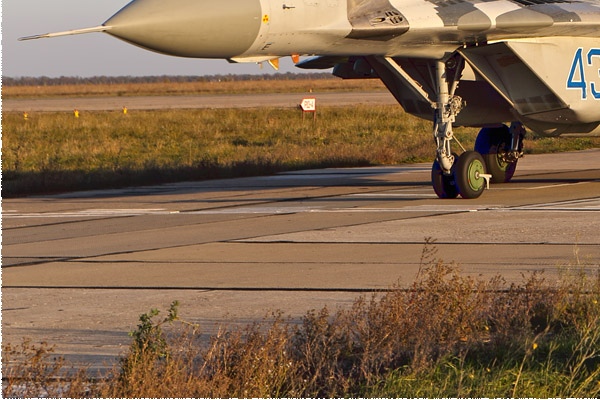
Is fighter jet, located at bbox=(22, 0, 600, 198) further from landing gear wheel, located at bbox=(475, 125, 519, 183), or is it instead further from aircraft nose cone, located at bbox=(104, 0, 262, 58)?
landing gear wheel, located at bbox=(475, 125, 519, 183)

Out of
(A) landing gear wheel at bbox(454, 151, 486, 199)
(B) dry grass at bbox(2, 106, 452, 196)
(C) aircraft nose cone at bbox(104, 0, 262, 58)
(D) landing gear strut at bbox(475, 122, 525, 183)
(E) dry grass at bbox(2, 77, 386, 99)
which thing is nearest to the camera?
(C) aircraft nose cone at bbox(104, 0, 262, 58)

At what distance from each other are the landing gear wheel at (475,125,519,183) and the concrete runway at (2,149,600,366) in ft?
1.35

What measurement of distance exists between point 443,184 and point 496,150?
3.49m

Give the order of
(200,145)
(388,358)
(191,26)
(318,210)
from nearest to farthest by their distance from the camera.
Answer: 1. (388,358)
2. (191,26)
3. (318,210)
4. (200,145)

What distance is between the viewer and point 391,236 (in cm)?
1398

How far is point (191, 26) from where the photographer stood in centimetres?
1360

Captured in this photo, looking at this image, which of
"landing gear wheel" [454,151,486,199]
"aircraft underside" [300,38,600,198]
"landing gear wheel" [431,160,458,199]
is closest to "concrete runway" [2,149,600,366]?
"landing gear wheel" [431,160,458,199]

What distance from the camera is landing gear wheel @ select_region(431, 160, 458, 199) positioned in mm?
18219

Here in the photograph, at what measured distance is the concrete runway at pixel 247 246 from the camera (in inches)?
373

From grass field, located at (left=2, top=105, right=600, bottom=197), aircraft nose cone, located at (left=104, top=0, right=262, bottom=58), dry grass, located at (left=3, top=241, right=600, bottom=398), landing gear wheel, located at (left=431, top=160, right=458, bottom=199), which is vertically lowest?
grass field, located at (left=2, top=105, right=600, bottom=197)

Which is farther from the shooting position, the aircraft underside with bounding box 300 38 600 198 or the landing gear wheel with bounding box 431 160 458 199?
the landing gear wheel with bounding box 431 160 458 199

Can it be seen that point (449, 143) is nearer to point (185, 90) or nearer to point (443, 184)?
point (443, 184)

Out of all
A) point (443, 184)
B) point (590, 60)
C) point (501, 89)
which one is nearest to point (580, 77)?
point (590, 60)

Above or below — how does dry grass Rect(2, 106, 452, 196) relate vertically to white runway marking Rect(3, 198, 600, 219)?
below
